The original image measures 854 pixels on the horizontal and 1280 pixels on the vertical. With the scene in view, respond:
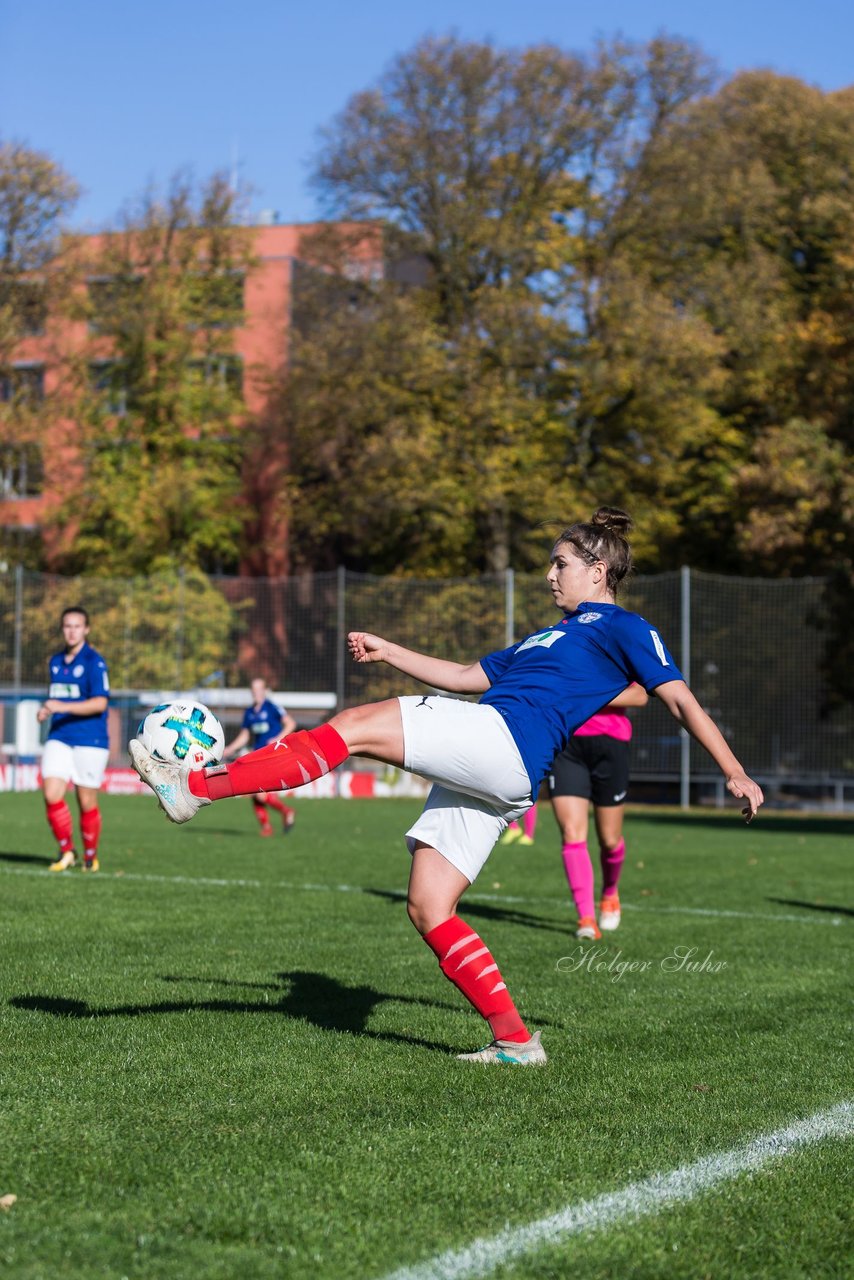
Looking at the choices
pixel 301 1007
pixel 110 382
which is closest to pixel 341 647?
pixel 110 382

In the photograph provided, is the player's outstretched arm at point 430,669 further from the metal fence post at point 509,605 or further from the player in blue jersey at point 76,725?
the metal fence post at point 509,605

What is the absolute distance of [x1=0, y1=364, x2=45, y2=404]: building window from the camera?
40.3m

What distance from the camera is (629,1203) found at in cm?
366

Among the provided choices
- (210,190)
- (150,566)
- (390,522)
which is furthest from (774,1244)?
(210,190)

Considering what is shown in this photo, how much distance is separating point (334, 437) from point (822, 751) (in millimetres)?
14393

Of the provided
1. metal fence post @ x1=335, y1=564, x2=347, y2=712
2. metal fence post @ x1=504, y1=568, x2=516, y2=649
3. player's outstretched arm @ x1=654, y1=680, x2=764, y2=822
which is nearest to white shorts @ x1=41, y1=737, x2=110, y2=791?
player's outstretched arm @ x1=654, y1=680, x2=764, y2=822

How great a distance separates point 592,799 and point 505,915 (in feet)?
3.65

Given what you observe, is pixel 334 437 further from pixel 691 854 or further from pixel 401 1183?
pixel 401 1183

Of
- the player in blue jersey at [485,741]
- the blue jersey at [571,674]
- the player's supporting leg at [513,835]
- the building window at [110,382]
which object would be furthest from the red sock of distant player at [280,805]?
the building window at [110,382]

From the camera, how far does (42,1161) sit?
380cm

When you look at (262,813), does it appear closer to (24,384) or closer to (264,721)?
(264,721)

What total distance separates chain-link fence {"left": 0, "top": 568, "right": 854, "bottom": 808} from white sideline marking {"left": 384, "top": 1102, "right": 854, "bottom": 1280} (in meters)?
25.3

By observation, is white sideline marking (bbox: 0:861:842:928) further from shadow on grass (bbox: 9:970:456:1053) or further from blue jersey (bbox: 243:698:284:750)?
blue jersey (bbox: 243:698:284:750)

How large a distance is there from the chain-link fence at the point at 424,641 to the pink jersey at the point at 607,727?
65.0 ft
